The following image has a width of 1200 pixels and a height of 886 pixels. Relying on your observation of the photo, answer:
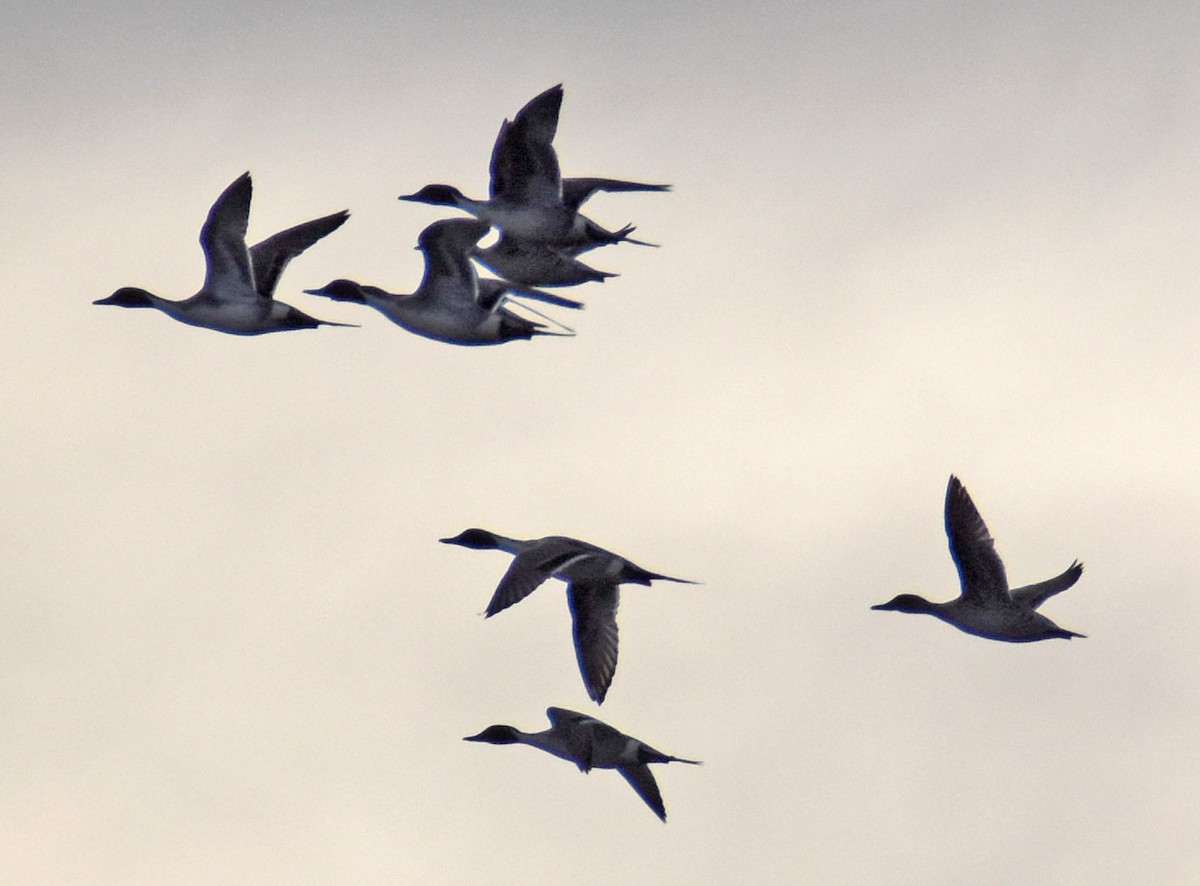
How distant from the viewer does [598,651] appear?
938 inches

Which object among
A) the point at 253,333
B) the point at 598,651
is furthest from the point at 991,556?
the point at 253,333

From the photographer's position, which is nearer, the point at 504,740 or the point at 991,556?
the point at 991,556

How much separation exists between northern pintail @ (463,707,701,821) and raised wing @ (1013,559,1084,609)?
148 inches

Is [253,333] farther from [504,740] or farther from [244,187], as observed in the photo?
[504,740]

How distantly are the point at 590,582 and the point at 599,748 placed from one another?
1.67 metres

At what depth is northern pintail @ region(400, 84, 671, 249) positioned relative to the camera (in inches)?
904

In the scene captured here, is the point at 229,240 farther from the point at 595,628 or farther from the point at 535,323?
the point at 595,628

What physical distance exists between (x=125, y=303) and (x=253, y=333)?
1.52m

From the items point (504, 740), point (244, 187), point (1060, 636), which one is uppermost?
point (244, 187)

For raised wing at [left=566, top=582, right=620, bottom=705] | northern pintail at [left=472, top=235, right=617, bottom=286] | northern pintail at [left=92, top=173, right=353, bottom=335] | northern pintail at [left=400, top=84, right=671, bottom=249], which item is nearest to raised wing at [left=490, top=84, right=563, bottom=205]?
northern pintail at [left=400, top=84, right=671, bottom=249]

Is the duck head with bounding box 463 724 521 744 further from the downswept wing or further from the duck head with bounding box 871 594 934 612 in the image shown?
the duck head with bounding box 871 594 934 612

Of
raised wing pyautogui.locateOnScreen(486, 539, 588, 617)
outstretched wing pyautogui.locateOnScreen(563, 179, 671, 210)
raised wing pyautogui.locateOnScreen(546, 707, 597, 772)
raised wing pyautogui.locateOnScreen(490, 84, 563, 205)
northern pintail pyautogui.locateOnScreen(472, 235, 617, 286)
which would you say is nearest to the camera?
raised wing pyautogui.locateOnScreen(486, 539, 588, 617)

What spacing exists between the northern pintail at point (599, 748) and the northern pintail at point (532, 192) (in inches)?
188

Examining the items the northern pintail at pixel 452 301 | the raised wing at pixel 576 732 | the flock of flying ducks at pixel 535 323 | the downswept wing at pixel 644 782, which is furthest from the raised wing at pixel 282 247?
the downswept wing at pixel 644 782
